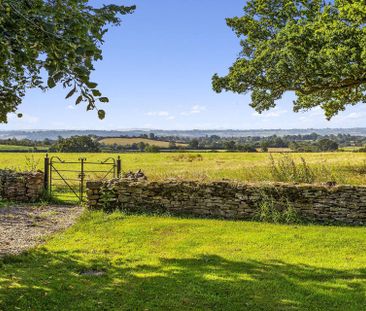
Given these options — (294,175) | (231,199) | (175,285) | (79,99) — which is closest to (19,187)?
(231,199)

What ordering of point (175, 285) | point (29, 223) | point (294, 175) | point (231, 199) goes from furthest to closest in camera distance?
point (294, 175)
point (231, 199)
point (29, 223)
point (175, 285)

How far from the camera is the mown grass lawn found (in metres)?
6.00

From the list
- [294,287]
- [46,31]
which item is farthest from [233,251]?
[46,31]

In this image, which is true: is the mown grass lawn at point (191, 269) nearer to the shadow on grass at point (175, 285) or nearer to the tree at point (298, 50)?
the shadow on grass at point (175, 285)

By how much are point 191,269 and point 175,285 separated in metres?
0.91

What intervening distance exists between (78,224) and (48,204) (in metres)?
4.38

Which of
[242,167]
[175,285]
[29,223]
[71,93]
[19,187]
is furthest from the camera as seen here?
[242,167]

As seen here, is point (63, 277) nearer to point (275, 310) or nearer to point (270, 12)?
point (275, 310)

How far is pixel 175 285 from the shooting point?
22.0 ft

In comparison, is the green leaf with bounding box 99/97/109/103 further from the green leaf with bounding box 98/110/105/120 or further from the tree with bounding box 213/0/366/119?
the tree with bounding box 213/0/366/119

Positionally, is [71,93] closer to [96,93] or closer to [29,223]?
[96,93]

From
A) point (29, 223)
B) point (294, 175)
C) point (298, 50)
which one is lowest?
point (29, 223)

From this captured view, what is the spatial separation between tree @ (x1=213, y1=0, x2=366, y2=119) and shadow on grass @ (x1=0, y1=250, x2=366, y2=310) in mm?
11937

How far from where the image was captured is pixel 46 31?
385 centimetres
